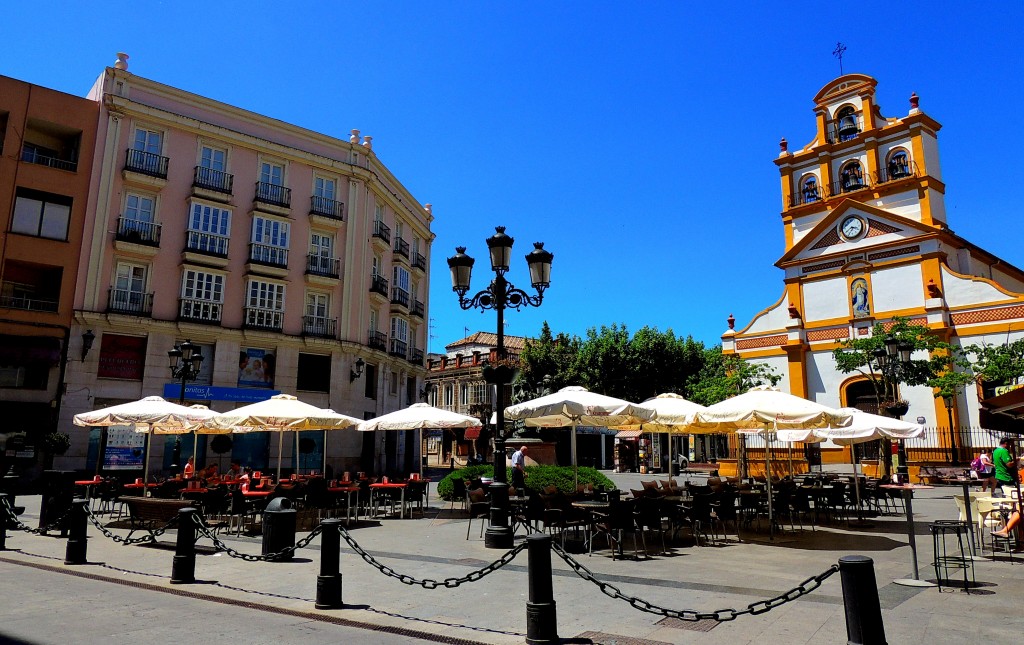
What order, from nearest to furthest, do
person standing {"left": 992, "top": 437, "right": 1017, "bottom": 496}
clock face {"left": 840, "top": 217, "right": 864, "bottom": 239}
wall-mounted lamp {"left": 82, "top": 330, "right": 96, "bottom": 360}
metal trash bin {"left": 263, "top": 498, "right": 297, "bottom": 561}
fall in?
metal trash bin {"left": 263, "top": 498, "right": 297, "bottom": 561}
person standing {"left": 992, "top": 437, "right": 1017, "bottom": 496}
wall-mounted lamp {"left": 82, "top": 330, "right": 96, "bottom": 360}
clock face {"left": 840, "top": 217, "right": 864, "bottom": 239}

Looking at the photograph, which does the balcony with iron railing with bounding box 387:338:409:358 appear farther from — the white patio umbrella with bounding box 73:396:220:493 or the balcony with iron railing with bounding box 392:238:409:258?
the white patio umbrella with bounding box 73:396:220:493

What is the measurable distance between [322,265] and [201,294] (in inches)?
204

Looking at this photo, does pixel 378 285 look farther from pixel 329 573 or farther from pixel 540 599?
pixel 540 599

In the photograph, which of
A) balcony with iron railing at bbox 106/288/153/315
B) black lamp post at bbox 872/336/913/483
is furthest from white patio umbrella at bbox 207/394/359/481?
black lamp post at bbox 872/336/913/483

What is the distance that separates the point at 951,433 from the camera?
89.2ft

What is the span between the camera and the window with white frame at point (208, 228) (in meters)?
26.8

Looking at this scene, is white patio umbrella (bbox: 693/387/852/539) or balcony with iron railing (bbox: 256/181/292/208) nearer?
white patio umbrella (bbox: 693/387/852/539)

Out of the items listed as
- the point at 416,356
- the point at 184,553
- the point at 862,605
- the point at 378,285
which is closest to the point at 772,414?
the point at 862,605

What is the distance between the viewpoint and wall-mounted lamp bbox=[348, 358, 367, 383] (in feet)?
96.0

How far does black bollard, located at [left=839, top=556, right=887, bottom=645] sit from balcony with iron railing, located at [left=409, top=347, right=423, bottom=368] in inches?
1296

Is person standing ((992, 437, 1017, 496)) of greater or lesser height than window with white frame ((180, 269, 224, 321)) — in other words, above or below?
below

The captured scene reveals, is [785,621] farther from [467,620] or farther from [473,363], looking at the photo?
[473,363]

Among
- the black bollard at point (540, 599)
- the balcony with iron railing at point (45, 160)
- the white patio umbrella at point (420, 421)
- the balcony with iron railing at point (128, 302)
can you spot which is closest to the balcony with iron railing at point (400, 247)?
the balcony with iron railing at point (128, 302)

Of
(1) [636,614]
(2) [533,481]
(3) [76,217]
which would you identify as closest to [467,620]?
(1) [636,614]
